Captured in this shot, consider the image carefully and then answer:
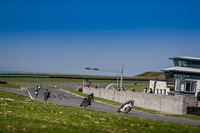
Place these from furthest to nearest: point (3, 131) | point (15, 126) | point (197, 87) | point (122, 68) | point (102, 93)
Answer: point (122, 68)
point (102, 93)
point (197, 87)
point (15, 126)
point (3, 131)

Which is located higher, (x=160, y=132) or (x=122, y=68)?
(x=122, y=68)

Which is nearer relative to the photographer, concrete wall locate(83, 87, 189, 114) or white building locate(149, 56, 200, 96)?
concrete wall locate(83, 87, 189, 114)

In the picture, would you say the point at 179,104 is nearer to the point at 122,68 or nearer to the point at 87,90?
the point at 122,68

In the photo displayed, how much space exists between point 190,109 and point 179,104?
1.45 metres

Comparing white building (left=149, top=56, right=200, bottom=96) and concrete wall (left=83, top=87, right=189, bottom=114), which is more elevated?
white building (left=149, top=56, right=200, bottom=96)

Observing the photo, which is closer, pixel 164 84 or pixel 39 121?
pixel 39 121

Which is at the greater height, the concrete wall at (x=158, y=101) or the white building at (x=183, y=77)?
the white building at (x=183, y=77)

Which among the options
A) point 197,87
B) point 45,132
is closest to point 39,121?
point 45,132

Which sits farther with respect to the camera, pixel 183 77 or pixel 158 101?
pixel 183 77

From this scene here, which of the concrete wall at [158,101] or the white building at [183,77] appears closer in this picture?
the concrete wall at [158,101]

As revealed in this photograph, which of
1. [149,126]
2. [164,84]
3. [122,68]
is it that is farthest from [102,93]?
[149,126]

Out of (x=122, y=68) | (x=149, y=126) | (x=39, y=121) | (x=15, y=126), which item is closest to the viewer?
(x=15, y=126)

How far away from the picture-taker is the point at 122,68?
2677 inches

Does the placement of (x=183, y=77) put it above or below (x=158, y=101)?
above
